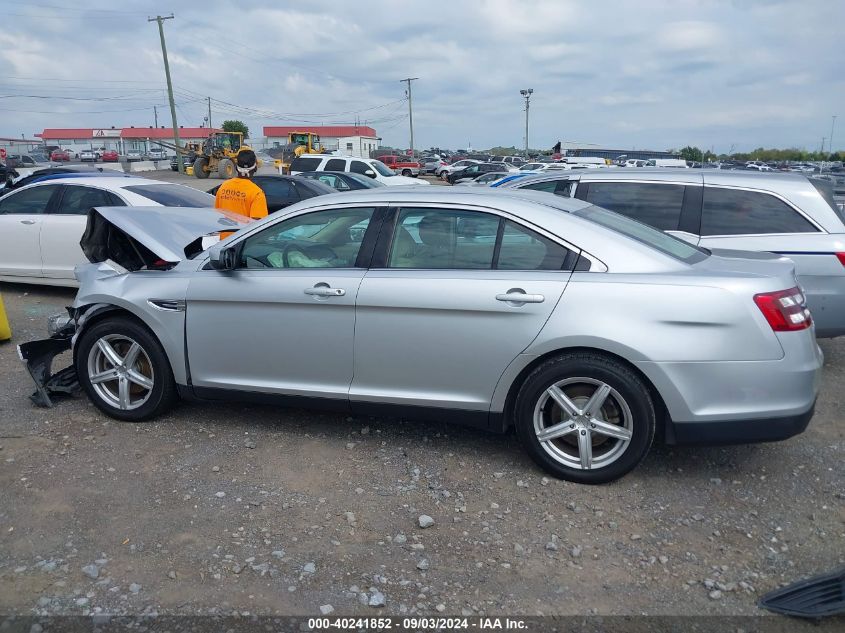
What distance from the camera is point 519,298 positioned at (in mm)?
3875

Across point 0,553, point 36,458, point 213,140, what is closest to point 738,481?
point 0,553

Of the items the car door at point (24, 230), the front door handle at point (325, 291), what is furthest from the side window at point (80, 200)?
the front door handle at point (325, 291)

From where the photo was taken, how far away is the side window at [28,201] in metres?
8.70

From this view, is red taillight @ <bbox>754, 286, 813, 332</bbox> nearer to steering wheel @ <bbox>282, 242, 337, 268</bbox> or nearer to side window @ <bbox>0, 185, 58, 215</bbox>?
steering wheel @ <bbox>282, 242, 337, 268</bbox>

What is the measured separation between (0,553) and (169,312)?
1.72m

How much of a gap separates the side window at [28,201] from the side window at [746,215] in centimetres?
737

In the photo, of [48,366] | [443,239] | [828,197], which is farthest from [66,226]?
[828,197]

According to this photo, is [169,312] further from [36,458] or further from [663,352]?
[663,352]

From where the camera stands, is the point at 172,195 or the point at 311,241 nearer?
the point at 311,241

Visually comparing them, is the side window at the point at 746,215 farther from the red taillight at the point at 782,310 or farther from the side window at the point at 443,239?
the side window at the point at 443,239

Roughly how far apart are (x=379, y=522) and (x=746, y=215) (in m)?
4.10

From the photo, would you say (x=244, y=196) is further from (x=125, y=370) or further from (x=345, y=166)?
(x=345, y=166)

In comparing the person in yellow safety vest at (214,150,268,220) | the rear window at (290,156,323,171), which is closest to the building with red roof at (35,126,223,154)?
the rear window at (290,156,323,171)

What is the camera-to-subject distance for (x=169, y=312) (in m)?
4.60
